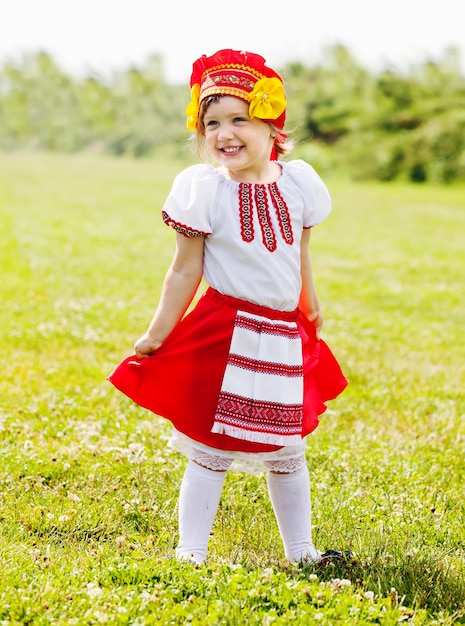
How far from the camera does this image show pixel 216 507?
365cm

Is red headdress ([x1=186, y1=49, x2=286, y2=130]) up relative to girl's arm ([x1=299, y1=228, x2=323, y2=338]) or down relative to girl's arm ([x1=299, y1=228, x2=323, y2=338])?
up

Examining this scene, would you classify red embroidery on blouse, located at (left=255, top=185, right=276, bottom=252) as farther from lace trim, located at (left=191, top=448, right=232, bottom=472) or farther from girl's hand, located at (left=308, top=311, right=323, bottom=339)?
lace trim, located at (left=191, top=448, right=232, bottom=472)

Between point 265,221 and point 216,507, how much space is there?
3.86ft

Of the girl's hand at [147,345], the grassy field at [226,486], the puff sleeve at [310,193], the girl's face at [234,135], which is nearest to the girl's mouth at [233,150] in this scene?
the girl's face at [234,135]

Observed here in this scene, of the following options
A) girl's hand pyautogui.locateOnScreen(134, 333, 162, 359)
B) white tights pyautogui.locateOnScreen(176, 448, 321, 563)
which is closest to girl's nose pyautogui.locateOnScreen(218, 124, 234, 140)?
girl's hand pyautogui.locateOnScreen(134, 333, 162, 359)

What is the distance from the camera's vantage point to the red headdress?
3447 millimetres

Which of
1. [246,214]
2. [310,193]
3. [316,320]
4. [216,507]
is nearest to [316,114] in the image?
[316,320]

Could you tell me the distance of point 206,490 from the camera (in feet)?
11.8

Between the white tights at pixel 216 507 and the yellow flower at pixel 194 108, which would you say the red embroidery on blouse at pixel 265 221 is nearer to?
the yellow flower at pixel 194 108

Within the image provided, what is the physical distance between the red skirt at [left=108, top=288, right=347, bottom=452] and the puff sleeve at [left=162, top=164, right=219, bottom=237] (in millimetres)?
279

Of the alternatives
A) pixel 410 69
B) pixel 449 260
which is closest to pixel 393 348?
pixel 449 260

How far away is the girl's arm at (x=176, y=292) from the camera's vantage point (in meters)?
3.51

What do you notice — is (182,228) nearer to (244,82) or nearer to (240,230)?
(240,230)

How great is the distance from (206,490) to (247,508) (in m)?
0.68
